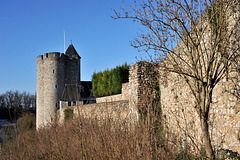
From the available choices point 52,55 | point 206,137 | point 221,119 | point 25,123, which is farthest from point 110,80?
point 206,137

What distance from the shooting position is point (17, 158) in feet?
27.3

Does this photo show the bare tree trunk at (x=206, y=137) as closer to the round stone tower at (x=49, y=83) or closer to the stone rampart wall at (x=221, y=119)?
the stone rampart wall at (x=221, y=119)

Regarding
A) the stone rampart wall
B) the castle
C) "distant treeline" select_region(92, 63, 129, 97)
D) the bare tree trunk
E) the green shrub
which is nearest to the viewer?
the stone rampart wall

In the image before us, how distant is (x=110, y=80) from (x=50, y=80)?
40.3 ft

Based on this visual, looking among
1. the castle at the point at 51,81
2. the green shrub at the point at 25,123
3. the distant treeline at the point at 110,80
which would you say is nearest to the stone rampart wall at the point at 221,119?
the distant treeline at the point at 110,80

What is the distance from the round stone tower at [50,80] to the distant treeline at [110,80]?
6.91 metres

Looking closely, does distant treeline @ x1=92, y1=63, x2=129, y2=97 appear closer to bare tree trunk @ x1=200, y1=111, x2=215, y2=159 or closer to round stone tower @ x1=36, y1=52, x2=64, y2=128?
round stone tower @ x1=36, y1=52, x2=64, y2=128

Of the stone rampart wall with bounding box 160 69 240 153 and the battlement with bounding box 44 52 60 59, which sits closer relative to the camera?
the stone rampart wall with bounding box 160 69 240 153

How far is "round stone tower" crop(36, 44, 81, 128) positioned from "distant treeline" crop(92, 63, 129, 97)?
22.7 feet

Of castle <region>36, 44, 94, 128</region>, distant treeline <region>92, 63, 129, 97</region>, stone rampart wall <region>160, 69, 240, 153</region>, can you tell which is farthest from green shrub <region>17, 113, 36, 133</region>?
stone rampart wall <region>160, 69, 240, 153</region>

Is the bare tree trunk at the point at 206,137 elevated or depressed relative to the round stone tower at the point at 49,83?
depressed

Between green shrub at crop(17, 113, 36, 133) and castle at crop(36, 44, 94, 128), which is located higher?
castle at crop(36, 44, 94, 128)

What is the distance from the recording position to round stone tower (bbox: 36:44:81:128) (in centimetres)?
2688

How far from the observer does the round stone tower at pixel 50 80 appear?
88.2ft
